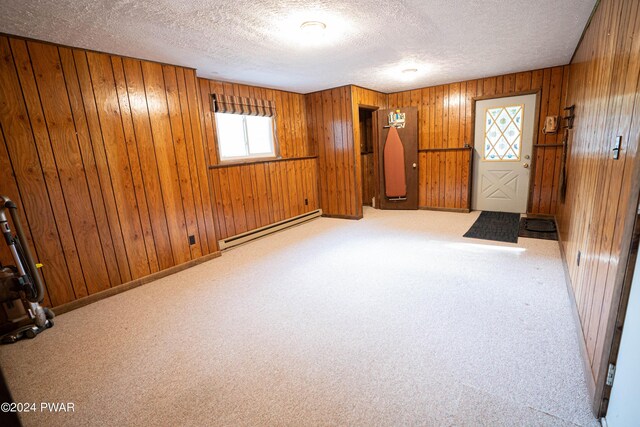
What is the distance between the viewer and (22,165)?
241 centimetres

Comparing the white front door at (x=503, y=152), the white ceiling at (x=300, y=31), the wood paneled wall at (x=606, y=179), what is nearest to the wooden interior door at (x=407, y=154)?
the white front door at (x=503, y=152)

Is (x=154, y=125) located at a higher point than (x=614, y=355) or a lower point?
higher

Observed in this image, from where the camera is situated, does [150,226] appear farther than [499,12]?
Yes

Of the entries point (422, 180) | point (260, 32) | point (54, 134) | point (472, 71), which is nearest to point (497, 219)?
point (422, 180)

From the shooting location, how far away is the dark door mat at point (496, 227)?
154 inches

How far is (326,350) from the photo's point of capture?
1920 mm

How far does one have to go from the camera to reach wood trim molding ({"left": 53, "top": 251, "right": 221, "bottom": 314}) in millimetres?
2672

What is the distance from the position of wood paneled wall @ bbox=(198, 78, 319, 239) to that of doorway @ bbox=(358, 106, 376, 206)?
4.73ft

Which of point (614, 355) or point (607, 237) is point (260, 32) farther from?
point (614, 355)

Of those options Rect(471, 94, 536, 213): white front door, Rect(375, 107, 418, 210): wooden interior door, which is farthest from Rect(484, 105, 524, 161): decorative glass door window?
Rect(375, 107, 418, 210): wooden interior door

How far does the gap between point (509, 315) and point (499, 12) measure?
95.6 inches

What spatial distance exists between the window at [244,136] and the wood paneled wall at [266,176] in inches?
6.8

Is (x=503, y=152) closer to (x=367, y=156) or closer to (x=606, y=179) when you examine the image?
(x=367, y=156)

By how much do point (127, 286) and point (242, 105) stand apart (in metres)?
2.80
